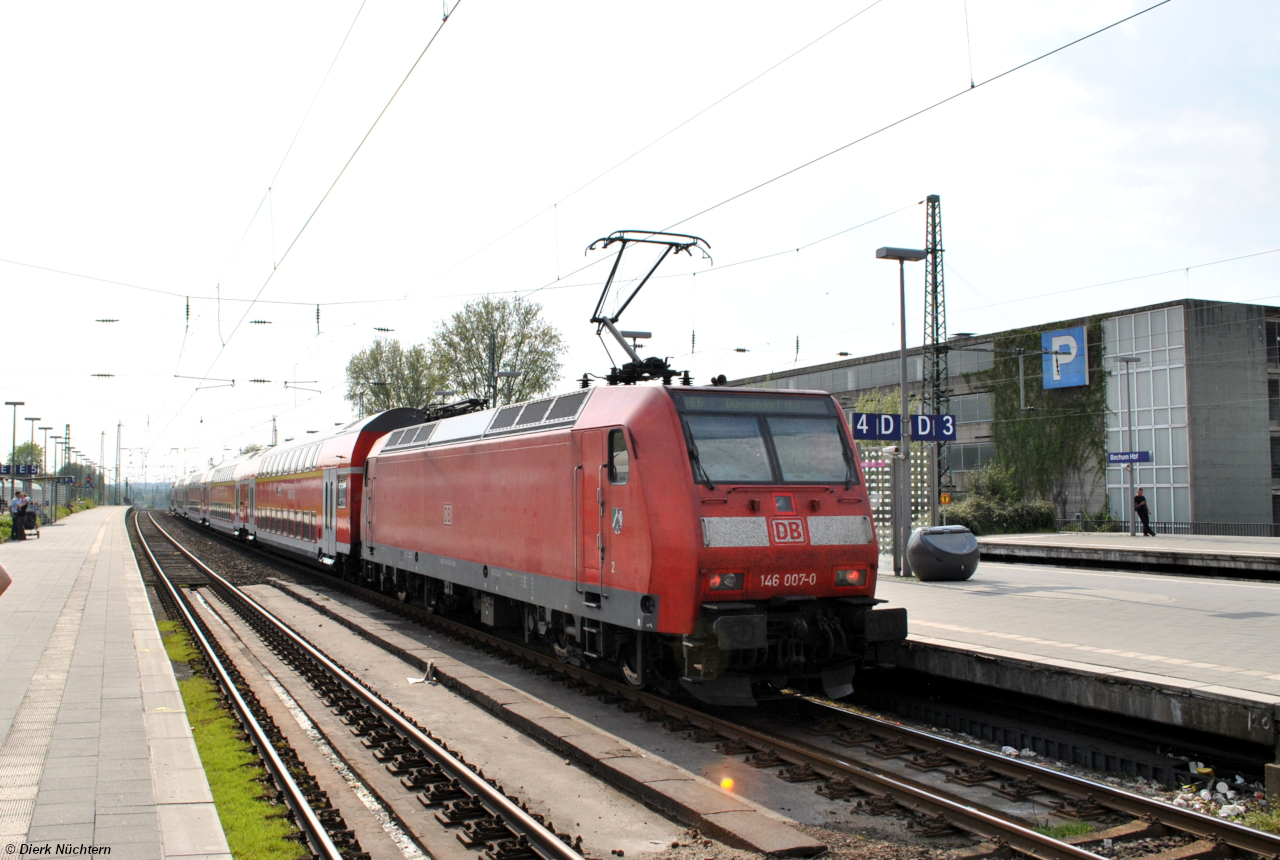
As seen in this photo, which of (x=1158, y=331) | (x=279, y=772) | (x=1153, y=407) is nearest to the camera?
(x=279, y=772)

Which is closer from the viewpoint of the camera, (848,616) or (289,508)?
(848,616)

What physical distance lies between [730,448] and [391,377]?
57.8 m

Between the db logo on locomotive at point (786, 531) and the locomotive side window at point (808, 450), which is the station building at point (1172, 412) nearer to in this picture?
the locomotive side window at point (808, 450)

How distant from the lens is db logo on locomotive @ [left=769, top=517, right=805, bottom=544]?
29.8 feet

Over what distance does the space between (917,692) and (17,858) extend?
8.12 m

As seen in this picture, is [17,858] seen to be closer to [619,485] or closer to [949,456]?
[619,485]

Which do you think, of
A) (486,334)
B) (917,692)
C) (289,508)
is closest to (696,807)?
(917,692)

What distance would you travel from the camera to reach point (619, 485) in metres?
9.48

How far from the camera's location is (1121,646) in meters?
9.92

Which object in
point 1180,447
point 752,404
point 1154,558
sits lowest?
point 1154,558

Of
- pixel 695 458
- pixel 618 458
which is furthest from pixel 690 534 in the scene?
pixel 618 458

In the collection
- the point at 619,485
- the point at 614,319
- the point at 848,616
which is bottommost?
the point at 848,616

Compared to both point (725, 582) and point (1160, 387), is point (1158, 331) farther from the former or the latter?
point (725, 582)

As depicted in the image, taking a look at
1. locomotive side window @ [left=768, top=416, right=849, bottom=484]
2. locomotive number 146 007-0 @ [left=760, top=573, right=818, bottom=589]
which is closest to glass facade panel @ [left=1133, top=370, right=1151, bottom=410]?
locomotive side window @ [left=768, top=416, right=849, bottom=484]
